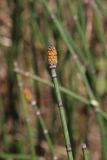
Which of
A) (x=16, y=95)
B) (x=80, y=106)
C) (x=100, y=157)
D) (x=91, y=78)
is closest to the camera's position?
(x=91, y=78)

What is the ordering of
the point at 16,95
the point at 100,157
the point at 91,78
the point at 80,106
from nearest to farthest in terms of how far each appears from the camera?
the point at 91,78 → the point at 100,157 → the point at 16,95 → the point at 80,106

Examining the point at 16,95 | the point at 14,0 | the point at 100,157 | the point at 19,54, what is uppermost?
the point at 14,0

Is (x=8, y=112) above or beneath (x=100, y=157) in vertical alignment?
above

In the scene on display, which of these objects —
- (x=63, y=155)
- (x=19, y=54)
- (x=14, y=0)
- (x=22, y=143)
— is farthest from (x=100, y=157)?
(x=14, y=0)

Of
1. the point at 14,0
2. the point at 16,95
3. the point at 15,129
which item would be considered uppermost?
the point at 14,0

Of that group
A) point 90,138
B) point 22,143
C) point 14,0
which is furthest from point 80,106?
point 14,0

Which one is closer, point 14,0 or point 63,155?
point 14,0

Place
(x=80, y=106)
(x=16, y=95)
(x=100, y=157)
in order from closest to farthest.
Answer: (x=100, y=157)
(x=16, y=95)
(x=80, y=106)

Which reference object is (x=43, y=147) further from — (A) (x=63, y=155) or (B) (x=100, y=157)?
(B) (x=100, y=157)

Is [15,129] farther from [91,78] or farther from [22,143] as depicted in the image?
[91,78]
